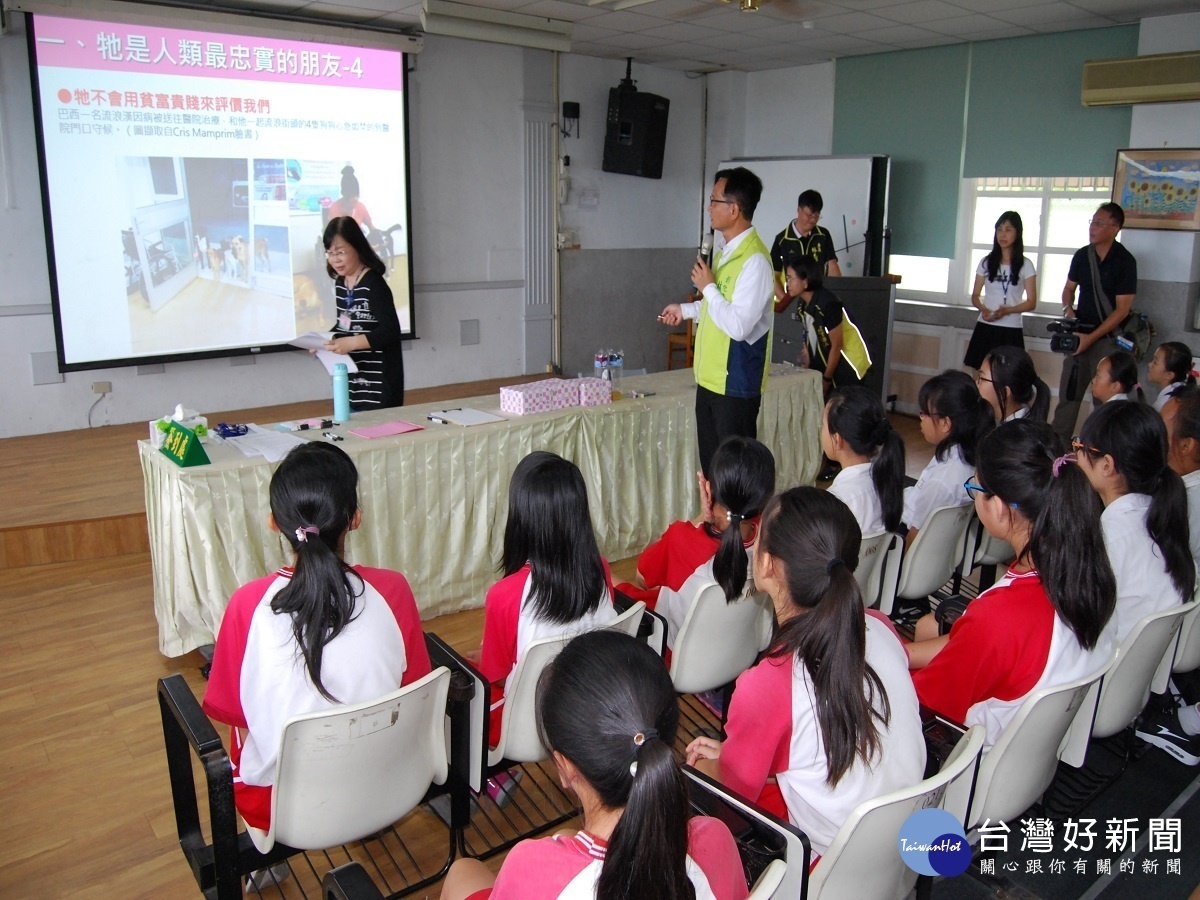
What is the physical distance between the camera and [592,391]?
3697 mm

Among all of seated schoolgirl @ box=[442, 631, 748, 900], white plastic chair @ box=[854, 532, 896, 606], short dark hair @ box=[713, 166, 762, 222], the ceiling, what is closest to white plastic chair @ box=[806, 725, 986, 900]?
seated schoolgirl @ box=[442, 631, 748, 900]

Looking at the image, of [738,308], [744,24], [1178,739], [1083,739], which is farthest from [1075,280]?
[1083,739]

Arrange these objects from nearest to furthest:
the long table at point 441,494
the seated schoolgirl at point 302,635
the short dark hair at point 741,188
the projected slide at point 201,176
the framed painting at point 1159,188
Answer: the seated schoolgirl at point 302,635 → the long table at point 441,494 → the short dark hair at point 741,188 → the projected slide at point 201,176 → the framed painting at point 1159,188

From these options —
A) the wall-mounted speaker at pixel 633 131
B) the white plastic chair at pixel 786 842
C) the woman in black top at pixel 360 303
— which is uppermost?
the wall-mounted speaker at pixel 633 131

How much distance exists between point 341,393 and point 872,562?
198 centimetres

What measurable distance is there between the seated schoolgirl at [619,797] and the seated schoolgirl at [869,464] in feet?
5.20

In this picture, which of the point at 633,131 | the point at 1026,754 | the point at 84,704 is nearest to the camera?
the point at 1026,754

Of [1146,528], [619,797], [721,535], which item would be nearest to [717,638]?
[721,535]

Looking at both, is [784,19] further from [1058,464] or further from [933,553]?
[1058,464]

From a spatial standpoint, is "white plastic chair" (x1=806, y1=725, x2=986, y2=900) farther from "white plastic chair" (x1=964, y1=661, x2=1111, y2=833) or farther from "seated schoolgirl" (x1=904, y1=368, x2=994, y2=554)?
"seated schoolgirl" (x1=904, y1=368, x2=994, y2=554)

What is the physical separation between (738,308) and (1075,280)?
315 cm

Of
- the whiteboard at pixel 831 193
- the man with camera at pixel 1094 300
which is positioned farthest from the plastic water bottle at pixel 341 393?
the whiteboard at pixel 831 193

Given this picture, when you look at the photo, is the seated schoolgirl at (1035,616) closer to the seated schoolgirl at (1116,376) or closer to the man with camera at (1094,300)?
the seated schoolgirl at (1116,376)

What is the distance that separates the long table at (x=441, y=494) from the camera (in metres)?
2.86
